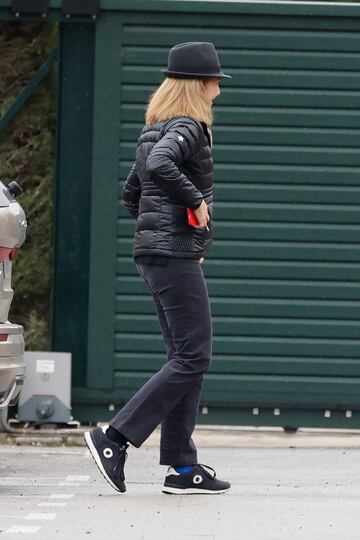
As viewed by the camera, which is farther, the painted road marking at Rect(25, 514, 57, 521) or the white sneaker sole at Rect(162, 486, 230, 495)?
the white sneaker sole at Rect(162, 486, 230, 495)

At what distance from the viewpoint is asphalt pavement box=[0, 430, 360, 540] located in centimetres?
595

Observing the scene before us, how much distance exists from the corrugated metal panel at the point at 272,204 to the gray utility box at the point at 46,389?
37 centimetres

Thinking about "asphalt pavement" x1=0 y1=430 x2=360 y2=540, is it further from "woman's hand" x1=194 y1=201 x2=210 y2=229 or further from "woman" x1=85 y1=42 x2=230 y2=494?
"woman's hand" x1=194 y1=201 x2=210 y2=229

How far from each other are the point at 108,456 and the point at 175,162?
1280 millimetres

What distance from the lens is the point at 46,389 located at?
988 cm

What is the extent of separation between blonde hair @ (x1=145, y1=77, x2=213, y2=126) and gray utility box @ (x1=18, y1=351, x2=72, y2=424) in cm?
311

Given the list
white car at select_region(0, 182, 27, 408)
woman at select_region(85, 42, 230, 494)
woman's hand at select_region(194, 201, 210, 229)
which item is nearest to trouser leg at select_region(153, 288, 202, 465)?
woman at select_region(85, 42, 230, 494)

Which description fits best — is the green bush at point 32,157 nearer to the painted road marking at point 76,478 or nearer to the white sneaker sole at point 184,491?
the painted road marking at point 76,478

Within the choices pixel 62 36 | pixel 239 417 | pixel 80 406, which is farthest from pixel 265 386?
pixel 62 36

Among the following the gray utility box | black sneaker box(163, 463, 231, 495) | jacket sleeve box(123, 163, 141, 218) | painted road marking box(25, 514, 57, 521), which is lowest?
painted road marking box(25, 514, 57, 521)

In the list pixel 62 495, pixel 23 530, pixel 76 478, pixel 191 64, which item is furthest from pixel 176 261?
pixel 23 530

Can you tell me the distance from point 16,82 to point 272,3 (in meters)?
1.77

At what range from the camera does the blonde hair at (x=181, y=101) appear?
700cm

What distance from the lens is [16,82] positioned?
1045 cm
